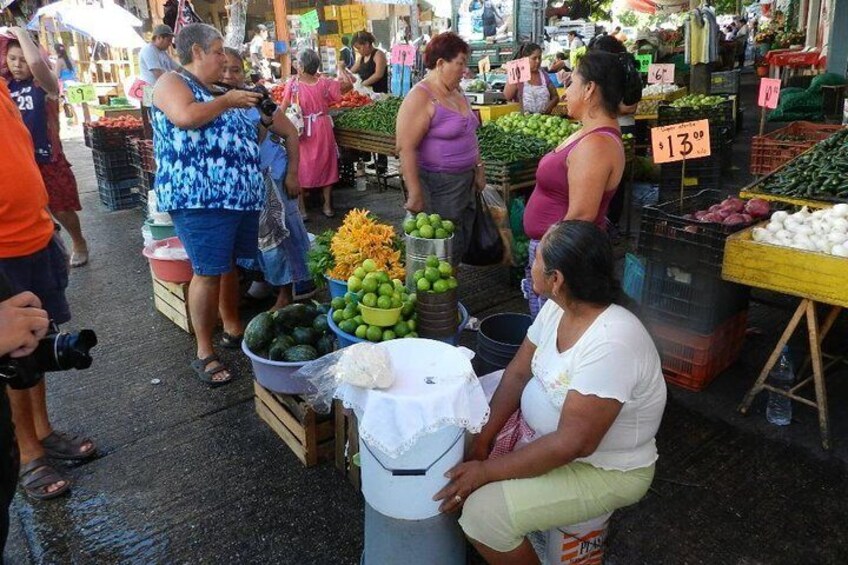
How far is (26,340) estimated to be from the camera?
1.67 metres

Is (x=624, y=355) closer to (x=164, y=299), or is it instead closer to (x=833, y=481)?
(x=833, y=481)

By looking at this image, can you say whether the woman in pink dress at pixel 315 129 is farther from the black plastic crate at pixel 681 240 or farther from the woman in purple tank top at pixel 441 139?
the black plastic crate at pixel 681 240

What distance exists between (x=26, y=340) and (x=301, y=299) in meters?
3.37

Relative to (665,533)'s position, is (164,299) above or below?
above

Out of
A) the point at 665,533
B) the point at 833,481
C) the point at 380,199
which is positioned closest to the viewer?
the point at 665,533

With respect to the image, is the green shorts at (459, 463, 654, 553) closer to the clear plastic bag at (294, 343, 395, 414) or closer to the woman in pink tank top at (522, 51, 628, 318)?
the clear plastic bag at (294, 343, 395, 414)

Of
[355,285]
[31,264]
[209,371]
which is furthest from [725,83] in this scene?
[31,264]

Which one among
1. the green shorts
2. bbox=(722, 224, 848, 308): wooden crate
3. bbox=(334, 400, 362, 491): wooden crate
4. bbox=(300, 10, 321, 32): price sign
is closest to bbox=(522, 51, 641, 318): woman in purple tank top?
bbox=(722, 224, 848, 308): wooden crate

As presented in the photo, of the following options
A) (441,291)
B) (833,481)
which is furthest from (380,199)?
(833,481)

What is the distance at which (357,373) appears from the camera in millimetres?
2035

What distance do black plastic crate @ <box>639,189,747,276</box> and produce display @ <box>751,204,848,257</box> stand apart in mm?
182

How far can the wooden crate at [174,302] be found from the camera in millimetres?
4559

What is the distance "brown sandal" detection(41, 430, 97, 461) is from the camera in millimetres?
3174

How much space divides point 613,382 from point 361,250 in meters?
2.20
